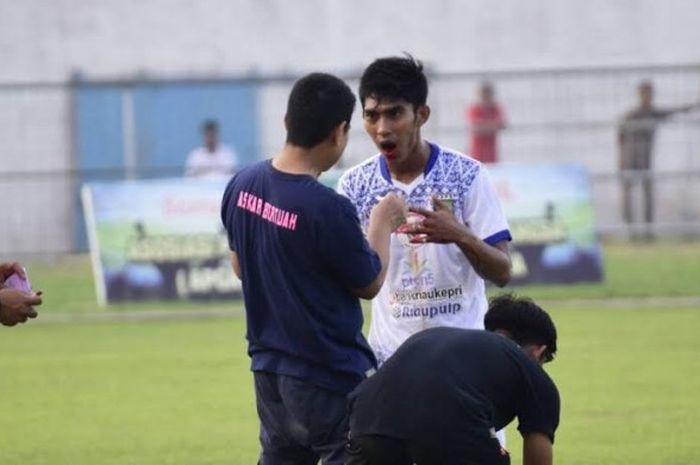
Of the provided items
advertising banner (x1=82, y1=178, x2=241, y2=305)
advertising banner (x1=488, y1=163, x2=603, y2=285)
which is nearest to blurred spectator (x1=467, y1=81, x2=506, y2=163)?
advertising banner (x1=488, y1=163, x2=603, y2=285)

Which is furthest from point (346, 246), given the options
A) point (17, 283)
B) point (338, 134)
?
point (17, 283)

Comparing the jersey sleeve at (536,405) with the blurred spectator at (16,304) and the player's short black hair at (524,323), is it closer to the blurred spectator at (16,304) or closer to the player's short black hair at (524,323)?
the player's short black hair at (524,323)

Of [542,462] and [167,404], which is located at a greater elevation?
[542,462]

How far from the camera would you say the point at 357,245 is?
712cm

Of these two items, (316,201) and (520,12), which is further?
(520,12)

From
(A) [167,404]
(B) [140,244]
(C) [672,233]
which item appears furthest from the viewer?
(C) [672,233]

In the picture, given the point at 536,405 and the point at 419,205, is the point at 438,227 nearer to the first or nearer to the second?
the point at 419,205

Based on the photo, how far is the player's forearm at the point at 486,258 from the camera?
7.61m

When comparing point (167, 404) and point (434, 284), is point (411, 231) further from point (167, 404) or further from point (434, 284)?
point (167, 404)

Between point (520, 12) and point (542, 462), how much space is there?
23902mm

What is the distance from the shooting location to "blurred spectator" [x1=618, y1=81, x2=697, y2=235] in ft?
76.7

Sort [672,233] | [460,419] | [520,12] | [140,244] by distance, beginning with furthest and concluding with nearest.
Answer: [520,12]
[672,233]
[140,244]
[460,419]

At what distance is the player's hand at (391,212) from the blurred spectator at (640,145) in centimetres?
1607

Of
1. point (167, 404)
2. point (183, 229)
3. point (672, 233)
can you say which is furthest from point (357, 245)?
point (672, 233)
